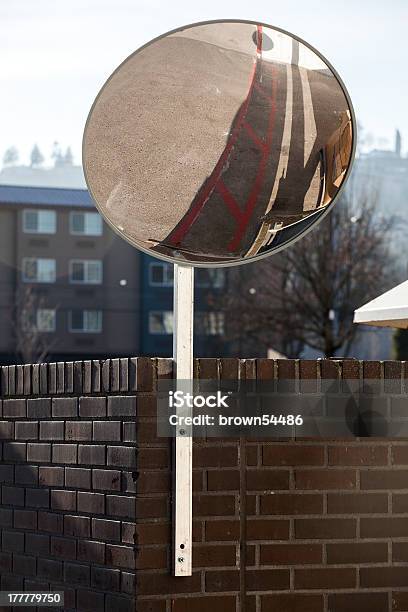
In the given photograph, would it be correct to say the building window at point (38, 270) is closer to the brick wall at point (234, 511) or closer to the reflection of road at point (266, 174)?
the brick wall at point (234, 511)

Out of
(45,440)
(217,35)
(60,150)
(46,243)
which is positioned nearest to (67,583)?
(45,440)

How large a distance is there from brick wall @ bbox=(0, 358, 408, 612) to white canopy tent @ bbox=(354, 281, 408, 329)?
0.92m

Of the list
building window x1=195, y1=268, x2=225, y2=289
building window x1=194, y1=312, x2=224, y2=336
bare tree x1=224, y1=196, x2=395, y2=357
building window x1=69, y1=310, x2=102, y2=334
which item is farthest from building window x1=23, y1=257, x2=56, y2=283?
bare tree x1=224, y1=196, x2=395, y2=357

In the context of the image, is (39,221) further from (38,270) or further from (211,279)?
(211,279)

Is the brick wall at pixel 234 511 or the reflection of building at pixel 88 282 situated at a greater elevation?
the reflection of building at pixel 88 282

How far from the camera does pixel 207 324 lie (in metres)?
55.0

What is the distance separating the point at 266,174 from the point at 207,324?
50.3 meters

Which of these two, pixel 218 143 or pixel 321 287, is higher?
pixel 321 287

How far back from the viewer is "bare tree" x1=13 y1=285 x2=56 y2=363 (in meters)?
53.9

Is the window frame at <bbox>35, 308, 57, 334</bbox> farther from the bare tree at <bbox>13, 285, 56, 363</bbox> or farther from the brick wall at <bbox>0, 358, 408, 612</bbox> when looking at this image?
the brick wall at <bbox>0, 358, 408, 612</bbox>

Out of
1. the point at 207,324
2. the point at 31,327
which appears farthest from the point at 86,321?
the point at 207,324

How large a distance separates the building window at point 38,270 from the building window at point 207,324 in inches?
368

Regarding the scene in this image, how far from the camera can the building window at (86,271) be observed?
6350cm

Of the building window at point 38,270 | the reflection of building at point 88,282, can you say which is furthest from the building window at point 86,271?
the building window at point 38,270
